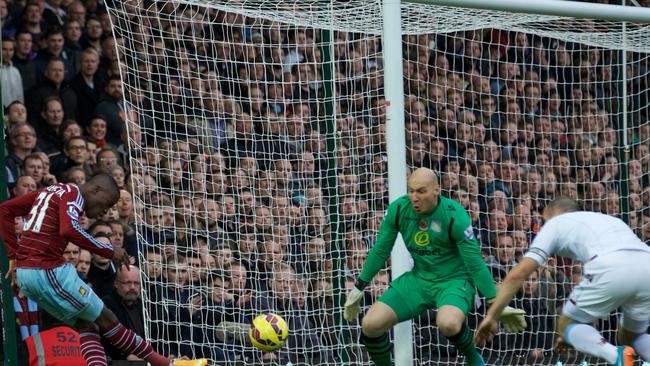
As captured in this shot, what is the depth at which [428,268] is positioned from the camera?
27.9 feet

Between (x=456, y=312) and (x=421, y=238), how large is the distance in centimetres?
63

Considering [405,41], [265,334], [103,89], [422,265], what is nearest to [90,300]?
[265,334]

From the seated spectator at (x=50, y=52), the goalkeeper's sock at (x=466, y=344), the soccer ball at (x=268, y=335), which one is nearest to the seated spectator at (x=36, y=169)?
the seated spectator at (x=50, y=52)

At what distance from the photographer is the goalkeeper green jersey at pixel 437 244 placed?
27.1 feet

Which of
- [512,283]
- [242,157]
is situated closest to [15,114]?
[242,157]

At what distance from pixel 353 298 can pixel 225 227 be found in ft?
6.33

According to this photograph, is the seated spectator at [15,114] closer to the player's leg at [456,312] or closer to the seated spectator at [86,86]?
the seated spectator at [86,86]

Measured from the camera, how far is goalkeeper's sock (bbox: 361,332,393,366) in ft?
27.6

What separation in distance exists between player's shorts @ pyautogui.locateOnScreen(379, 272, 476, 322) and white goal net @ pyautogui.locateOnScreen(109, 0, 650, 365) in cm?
158

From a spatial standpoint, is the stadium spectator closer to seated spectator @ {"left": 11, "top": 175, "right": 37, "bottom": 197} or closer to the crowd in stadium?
the crowd in stadium

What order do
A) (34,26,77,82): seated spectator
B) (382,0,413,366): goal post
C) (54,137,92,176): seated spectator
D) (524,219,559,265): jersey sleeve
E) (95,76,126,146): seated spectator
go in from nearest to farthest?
1. (524,219,559,265): jersey sleeve
2. (382,0,413,366): goal post
3. (54,137,92,176): seated spectator
4. (34,26,77,82): seated spectator
5. (95,76,126,146): seated spectator

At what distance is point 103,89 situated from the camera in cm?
1079

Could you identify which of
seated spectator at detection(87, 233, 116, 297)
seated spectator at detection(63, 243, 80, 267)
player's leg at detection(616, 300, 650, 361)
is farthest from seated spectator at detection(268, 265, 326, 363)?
player's leg at detection(616, 300, 650, 361)

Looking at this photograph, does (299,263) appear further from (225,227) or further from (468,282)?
(468,282)
